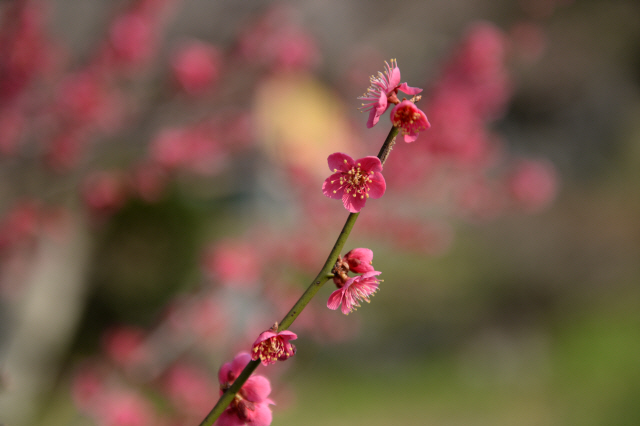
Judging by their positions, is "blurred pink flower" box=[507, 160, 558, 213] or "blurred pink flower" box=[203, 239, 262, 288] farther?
"blurred pink flower" box=[507, 160, 558, 213]

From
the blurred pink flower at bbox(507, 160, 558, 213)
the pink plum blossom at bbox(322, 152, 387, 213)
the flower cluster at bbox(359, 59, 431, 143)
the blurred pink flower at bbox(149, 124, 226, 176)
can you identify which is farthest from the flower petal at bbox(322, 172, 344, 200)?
the blurred pink flower at bbox(507, 160, 558, 213)

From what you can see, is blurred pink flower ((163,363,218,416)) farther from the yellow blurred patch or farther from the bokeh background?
the yellow blurred patch

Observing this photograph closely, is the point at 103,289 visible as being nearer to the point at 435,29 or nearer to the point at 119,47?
the point at 119,47

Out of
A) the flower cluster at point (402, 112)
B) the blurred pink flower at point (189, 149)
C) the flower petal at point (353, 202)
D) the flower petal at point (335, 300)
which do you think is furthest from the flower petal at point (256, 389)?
the blurred pink flower at point (189, 149)

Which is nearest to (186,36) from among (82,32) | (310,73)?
(82,32)

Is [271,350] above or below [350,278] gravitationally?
below

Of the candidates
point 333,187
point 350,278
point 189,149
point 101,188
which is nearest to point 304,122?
point 189,149

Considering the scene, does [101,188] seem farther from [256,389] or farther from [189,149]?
[256,389]

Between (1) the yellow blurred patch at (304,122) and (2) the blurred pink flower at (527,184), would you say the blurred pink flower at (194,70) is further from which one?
(2) the blurred pink flower at (527,184)
